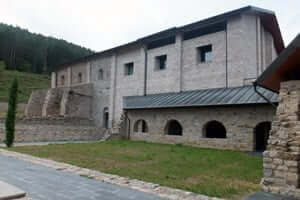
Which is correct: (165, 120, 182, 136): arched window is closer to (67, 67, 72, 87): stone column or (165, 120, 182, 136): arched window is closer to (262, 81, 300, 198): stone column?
(262, 81, 300, 198): stone column

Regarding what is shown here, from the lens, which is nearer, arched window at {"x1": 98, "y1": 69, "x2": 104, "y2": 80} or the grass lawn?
the grass lawn

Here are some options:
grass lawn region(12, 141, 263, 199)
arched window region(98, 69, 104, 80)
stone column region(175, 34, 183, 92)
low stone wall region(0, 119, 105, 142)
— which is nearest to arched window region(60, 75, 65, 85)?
arched window region(98, 69, 104, 80)

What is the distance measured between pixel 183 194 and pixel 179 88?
39.1ft

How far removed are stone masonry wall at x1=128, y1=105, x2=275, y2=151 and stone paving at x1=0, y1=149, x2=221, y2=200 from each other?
7.36 meters

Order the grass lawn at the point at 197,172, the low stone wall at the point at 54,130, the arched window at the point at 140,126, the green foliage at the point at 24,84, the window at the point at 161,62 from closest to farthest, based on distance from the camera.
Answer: the grass lawn at the point at 197,172
the low stone wall at the point at 54,130
the arched window at the point at 140,126
the window at the point at 161,62
the green foliage at the point at 24,84

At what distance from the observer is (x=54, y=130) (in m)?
16.3

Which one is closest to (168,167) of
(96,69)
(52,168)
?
(52,168)

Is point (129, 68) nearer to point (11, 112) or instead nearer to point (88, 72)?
point (88, 72)

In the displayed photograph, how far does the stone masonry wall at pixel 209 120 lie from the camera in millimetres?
10717

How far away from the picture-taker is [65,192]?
14.1ft

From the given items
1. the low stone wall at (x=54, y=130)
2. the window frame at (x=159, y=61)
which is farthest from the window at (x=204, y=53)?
the low stone wall at (x=54, y=130)

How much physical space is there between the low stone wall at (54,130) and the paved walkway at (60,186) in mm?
9518

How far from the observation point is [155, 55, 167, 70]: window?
58.5ft

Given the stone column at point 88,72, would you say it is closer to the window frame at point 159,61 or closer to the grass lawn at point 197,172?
the window frame at point 159,61
